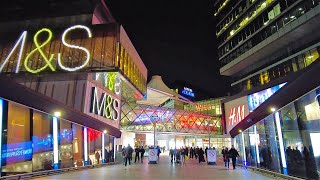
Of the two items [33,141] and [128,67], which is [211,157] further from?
[33,141]

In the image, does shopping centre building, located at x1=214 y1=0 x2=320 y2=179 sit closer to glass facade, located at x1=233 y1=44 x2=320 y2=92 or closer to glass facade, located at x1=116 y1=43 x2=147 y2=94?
glass facade, located at x1=233 y1=44 x2=320 y2=92

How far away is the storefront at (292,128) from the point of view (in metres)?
10.5

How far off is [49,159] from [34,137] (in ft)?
6.09

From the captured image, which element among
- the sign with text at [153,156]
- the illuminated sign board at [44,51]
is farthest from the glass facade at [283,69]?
the illuminated sign board at [44,51]

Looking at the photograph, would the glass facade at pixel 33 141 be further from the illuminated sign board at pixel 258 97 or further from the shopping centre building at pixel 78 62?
the illuminated sign board at pixel 258 97

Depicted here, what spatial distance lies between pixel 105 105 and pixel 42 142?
16.4 metres

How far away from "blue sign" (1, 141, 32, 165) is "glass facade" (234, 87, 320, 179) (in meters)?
11.8

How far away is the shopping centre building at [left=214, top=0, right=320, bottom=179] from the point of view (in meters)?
11.2

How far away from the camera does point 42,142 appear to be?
14.8 meters

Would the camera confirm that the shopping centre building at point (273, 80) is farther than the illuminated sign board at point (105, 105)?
No

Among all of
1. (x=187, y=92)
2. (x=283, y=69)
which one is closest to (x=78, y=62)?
(x=283, y=69)

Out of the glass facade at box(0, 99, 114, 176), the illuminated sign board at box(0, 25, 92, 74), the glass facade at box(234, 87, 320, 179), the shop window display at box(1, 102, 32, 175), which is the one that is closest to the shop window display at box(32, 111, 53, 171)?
the glass facade at box(0, 99, 114, 176)

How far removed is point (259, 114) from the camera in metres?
16.1

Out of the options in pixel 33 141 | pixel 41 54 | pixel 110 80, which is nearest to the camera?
pixel 33 141
